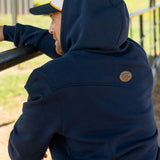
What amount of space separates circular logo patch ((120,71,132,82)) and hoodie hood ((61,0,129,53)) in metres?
0.11

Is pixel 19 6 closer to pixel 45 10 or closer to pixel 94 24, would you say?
pixel 45 10

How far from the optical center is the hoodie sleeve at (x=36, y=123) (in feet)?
3.87

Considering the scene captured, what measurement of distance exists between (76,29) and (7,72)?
177 inches

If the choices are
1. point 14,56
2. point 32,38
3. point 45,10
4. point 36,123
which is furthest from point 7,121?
point 36,123

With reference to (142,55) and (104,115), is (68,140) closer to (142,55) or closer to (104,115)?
(104,115)

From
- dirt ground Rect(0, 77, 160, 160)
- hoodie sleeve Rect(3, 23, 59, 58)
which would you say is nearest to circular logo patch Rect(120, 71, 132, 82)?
hoodie sleeve Rect(3, 23, 59, 58)

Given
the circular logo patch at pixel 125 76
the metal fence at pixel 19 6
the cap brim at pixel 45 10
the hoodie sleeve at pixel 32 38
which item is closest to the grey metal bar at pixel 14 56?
the hoodie sleeve at pixel 32 38

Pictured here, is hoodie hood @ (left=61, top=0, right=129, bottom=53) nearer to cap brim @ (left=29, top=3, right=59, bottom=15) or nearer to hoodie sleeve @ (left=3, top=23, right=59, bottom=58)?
cap brim @ (left=29, top=3, right=59, bottom=15)

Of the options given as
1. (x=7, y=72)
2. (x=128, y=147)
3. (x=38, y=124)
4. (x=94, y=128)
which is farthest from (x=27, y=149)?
(x=7, y=72)

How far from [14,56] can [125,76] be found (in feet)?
1.85

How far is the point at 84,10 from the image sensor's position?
4.16 ft

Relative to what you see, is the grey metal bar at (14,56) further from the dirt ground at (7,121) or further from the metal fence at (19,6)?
the metal fence at (19,6)

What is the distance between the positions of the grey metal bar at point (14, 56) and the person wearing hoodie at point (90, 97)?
280mm

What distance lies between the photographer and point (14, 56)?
1537 mm
